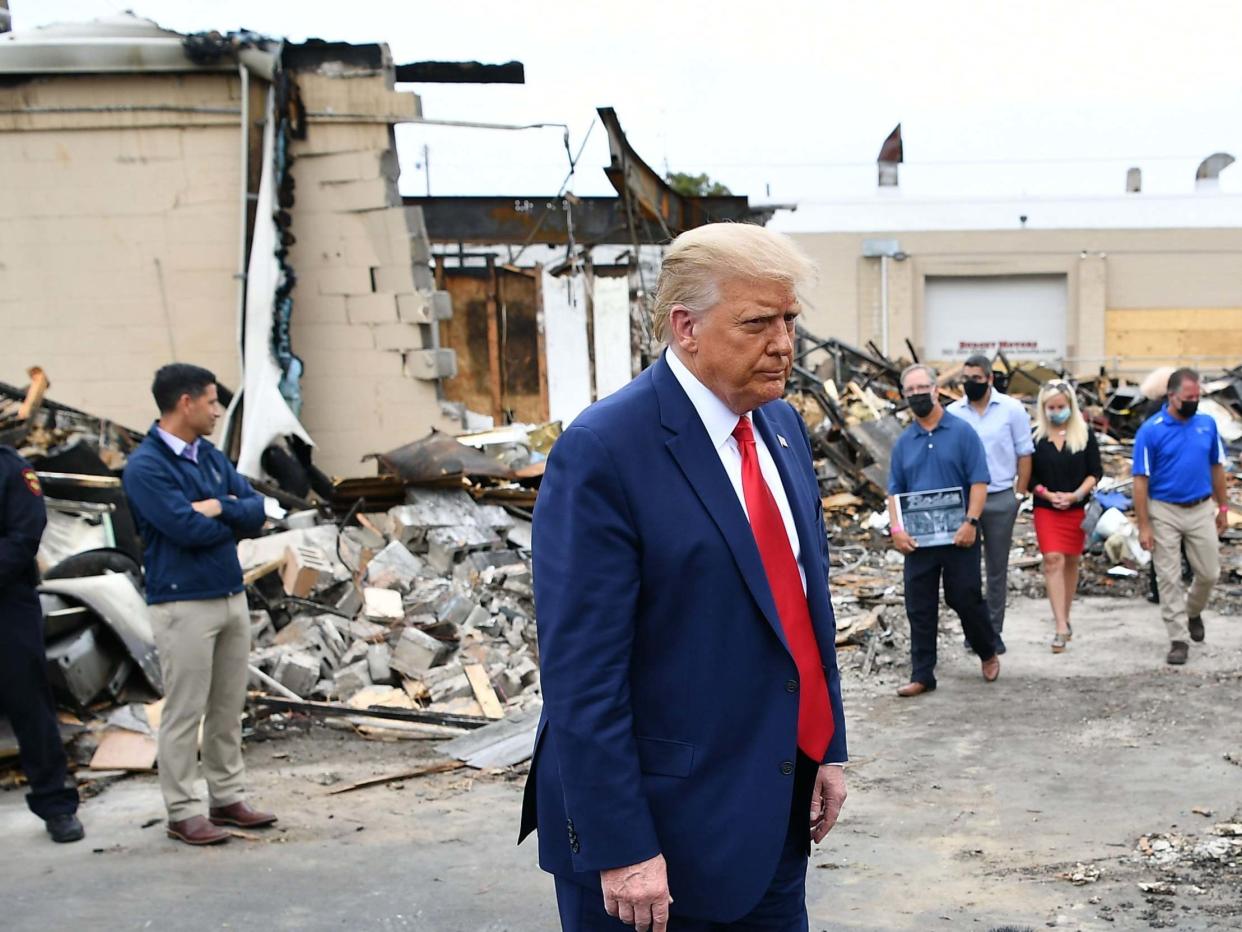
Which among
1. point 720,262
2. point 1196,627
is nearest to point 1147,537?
point 1196,627

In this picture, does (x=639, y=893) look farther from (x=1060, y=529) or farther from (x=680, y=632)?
(x=1060, y=529)

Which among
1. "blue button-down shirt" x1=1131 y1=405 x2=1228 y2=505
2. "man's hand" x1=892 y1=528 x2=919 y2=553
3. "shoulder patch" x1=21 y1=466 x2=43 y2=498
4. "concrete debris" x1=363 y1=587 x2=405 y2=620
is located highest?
"shoulder patch" x1=21 y1=466 x2=43 y2=498

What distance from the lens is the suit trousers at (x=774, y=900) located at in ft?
7.87

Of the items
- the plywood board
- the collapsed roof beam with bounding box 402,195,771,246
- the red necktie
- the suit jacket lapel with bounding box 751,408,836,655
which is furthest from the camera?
the plywood board

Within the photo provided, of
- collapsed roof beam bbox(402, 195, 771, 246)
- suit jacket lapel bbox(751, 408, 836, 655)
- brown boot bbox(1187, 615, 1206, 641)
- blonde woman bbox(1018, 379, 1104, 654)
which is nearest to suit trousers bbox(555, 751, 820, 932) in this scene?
suit jacket lapel bbox(751, 408, 836, 655)

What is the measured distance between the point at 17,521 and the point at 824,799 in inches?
168

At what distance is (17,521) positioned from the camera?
17.9 feet

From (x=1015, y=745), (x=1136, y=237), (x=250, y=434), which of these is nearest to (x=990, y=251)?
(x=1136, y=237)

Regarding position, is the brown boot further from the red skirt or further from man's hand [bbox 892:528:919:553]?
man's hand [bbox 892:528:919:553]

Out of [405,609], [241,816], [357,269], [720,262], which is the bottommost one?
[241,816]

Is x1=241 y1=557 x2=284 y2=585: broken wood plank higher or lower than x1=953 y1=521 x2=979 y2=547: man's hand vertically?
lower

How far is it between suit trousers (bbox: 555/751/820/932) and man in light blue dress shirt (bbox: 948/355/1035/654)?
238 inches

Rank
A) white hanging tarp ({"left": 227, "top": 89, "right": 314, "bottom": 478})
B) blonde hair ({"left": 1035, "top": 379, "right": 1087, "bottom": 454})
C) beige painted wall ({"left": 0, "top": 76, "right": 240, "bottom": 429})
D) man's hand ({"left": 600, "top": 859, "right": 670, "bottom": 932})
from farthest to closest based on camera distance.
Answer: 1. beige painted wall ({"left": 0, "top": 76, "right": 240, "bottom": 429})
2. white hanging tarp ({"left": 227, "top": 89, "right": 314, "bottom": 478})
3. blonde hair ({"left": 1035, "top": 379, "right": 1087, "bottom": 454})
4. man's hand ({"left": 600, "top": 859, "right": 670, "bottom": 932})

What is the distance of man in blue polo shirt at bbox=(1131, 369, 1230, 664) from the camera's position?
7.97 m
